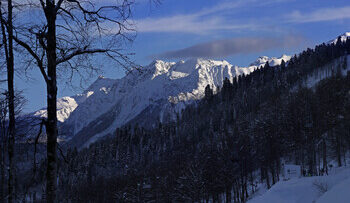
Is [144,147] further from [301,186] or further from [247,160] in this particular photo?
[301,186]

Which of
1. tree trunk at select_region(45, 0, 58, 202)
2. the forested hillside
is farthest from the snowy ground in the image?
tree trunk at select_region(45, 0, 58, 202)

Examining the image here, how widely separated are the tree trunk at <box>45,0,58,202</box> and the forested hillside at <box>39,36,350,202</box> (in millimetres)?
894

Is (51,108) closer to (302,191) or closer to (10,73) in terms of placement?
Result: (10,73)

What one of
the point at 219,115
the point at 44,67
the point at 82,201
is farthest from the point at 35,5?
the point at 219,115

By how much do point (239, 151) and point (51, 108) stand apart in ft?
235

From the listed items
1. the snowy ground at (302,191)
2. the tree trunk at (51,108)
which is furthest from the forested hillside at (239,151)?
the snowy ground at (302,191)

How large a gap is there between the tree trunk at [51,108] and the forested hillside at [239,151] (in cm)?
89

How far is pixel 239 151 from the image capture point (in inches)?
3024

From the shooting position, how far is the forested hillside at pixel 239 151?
66062mm

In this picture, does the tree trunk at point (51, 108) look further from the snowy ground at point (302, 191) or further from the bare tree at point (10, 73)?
the snowy ground at point (302, 191)

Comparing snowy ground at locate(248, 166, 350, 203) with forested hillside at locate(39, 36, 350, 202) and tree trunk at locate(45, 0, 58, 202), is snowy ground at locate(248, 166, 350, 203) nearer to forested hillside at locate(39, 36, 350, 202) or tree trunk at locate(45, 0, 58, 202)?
forested hillside at locate(39, 36, 350, 202)

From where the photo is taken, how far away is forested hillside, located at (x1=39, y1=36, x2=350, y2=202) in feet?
217

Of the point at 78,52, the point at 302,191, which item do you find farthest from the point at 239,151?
the point at 78,52

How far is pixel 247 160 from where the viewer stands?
75.9 m
